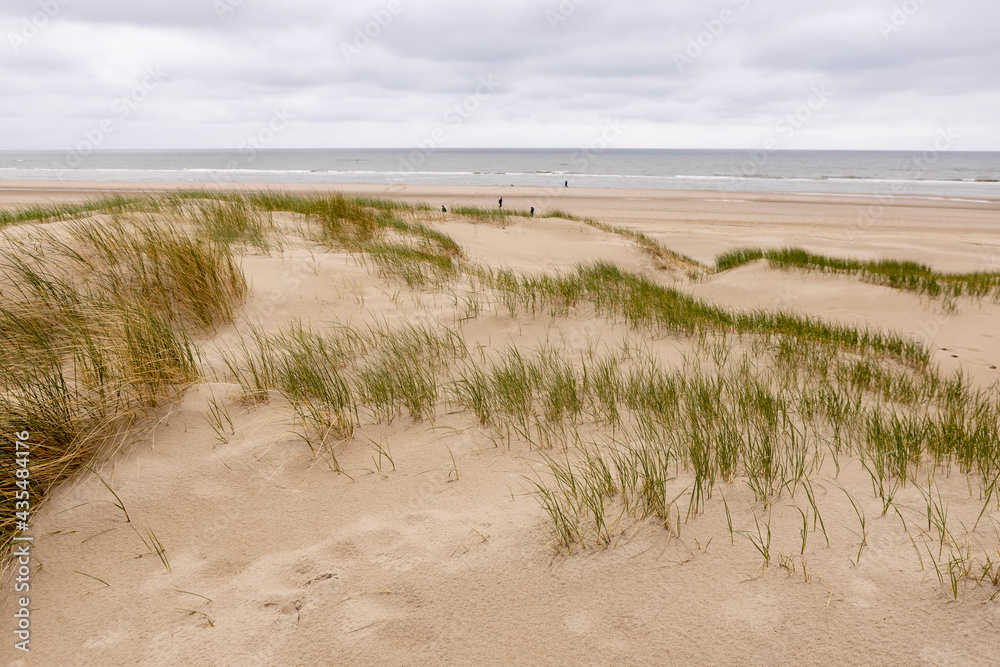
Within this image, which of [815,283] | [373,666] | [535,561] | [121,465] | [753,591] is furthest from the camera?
[815,283]

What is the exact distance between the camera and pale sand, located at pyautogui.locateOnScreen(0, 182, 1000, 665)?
1681 millimetres

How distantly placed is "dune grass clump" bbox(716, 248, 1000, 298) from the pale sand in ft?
24.1

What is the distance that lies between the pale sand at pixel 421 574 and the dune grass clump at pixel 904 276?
7.36 m

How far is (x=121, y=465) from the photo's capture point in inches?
102


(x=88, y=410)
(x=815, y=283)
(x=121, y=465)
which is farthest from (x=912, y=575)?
(x=815, y=283)

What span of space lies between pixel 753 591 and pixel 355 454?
6.65ft

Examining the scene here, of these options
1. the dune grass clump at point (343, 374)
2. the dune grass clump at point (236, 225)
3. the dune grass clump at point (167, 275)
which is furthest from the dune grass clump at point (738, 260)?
the dune grass clump at point (167, 275)

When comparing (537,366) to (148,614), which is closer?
(148,614)

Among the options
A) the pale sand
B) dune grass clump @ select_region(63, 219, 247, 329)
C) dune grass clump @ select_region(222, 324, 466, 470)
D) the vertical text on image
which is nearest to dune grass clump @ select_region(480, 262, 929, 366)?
dune grass clump @ select_region(222, 324, 466, 470)

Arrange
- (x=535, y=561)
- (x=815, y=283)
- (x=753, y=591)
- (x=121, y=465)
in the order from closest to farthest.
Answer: (x=753, y=591)
(x=535, y=561)
(x=121, y=465)
(x=815, y=283)

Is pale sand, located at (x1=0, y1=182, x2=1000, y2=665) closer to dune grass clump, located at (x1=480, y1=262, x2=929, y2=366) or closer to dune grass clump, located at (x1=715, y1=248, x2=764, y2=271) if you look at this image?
dune grass clump, located at (x1=480, y1=262, x2=929, y2=366)

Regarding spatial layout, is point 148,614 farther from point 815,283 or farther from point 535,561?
point 815,283

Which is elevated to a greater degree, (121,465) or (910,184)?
(910,184)

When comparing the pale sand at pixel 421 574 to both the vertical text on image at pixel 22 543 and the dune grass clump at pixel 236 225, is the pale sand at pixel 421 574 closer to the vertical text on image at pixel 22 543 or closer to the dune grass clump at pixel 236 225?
the vertical text on image at pixel 22 543
